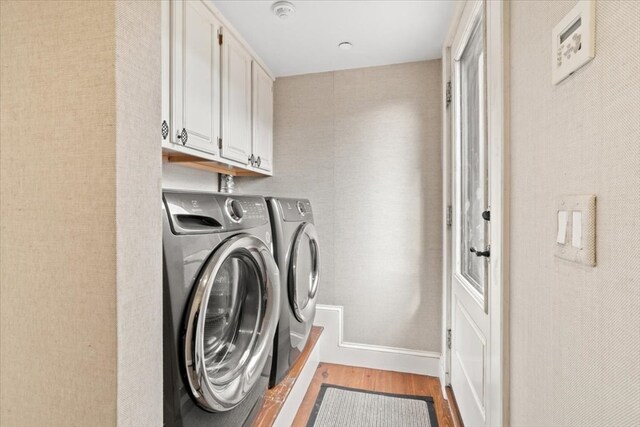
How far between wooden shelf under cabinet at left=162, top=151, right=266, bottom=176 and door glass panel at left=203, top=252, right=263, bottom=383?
0.79m

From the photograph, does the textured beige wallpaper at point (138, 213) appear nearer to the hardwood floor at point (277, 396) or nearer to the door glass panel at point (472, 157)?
the hardwood floor at point (277, 396)

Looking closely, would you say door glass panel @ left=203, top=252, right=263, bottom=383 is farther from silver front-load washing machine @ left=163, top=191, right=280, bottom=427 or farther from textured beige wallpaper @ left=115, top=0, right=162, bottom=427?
textured beige wallpaper @ left=115, top=0, right=162, bottom=427

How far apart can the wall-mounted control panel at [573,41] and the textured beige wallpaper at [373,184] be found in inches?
64.7

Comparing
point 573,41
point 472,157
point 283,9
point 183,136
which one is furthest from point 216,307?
point 283,9

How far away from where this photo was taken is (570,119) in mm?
620

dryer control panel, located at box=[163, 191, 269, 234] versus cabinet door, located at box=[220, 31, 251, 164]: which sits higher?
cabinet door, located at box=[220, 31, 251, 164]

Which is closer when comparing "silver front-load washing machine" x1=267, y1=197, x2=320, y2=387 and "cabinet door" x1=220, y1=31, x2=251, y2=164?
"silver front-load washing machine" x1=267, y1=197, x2=320, y2=387

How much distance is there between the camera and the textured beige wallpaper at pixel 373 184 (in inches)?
89.6

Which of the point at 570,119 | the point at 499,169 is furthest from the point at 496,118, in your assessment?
the point at 570,119

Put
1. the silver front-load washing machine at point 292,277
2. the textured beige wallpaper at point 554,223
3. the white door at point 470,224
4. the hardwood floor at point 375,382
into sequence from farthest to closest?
the hardwood floor at point 375,382
the silver front-load washing machine at point 292,277
the white door at point 470,224
the textured beige wallpaper at point 554,223

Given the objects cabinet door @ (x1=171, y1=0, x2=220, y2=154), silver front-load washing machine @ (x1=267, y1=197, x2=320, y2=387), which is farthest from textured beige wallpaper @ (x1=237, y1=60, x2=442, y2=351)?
cabinet door @ (x1=171, y1=0, x2=220, y2=154)

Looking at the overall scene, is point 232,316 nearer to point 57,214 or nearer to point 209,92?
point 57,214

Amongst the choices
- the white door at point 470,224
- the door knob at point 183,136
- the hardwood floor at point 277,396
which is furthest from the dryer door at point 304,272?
the white door at point 470,224

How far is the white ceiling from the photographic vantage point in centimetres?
167
